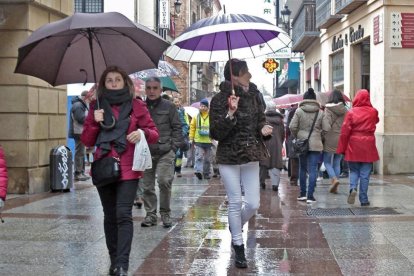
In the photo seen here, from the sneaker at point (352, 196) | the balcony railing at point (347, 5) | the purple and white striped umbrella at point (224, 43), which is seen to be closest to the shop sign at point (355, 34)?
the balcony railing at point (347, 5)

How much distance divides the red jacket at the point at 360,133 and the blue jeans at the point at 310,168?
2.03ft

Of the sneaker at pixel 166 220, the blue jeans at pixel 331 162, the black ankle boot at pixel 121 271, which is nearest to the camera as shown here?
the black ankle boot at pixel 121 271

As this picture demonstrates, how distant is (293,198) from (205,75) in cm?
4570

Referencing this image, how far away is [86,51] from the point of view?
20.8 feet

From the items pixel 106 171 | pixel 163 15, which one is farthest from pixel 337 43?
pixel 106 171

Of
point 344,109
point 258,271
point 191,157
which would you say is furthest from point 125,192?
point 191,157

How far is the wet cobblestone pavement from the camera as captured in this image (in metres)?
5.82

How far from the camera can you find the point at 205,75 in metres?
55.9

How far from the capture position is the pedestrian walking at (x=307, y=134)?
10.1 m

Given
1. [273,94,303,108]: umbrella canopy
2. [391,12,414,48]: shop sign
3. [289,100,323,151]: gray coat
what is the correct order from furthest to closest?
[273,94,303,108]: umbrella canopy
[391,12,414,48]: shop sign
[289,100,323,151]: gray coat

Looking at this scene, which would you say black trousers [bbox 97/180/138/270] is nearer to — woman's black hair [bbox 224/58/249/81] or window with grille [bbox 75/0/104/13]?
woman's black hair [bbox 224/58/249/81]

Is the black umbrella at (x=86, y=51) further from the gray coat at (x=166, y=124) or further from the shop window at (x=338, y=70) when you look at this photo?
the shop window at (x=338, y=70)

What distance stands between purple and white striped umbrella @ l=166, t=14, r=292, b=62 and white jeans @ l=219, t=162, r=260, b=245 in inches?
54.0

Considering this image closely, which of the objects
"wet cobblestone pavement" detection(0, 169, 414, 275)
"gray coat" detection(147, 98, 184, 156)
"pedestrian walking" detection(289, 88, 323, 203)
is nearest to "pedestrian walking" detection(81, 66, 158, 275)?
"wet cobblestone pavement" detection(0, 169, 414, 275)
